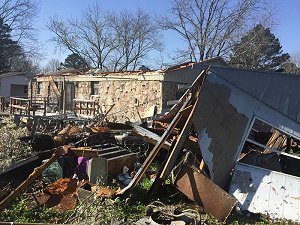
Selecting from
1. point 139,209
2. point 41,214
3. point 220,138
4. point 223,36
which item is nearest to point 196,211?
point 139,209

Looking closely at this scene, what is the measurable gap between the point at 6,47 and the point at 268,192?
46422mm

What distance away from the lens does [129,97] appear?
19234 millimetres

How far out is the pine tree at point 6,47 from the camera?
4524 cm

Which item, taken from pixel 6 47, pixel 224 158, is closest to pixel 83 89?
pixel 224 158

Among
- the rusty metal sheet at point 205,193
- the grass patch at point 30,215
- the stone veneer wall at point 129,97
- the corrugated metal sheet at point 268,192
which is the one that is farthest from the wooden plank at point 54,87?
the corrugated metal sheet at point 268,192

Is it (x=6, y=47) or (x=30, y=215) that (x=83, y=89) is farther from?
(x=6, y=47)

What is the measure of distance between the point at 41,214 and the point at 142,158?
3685 mm

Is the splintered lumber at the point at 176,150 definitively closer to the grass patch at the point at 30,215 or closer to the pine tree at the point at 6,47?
the grass patch at the point at 30,215

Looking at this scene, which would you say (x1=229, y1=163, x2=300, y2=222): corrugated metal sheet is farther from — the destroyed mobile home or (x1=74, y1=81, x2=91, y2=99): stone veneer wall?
(x1=74, y1=81, x2=91, y2=99): stone veneer wall

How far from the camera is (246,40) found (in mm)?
32156

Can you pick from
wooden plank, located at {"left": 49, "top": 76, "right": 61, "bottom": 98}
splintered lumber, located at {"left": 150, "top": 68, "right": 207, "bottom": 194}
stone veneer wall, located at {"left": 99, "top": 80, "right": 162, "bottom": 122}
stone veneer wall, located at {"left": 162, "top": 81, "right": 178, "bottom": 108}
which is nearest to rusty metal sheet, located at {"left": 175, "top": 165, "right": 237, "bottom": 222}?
splintered lumber, located at {"left": 150, "top": 68, "right": 207, "bottom": 194}

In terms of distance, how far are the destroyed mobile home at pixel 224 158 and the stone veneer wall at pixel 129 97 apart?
393 inches

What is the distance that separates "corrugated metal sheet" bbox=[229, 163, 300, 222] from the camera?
5832 millimetres

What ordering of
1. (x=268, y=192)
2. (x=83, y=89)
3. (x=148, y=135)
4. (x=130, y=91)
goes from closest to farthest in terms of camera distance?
(x=268, y=192)
(x=148, y=135)
(x=130, y=91)
(x=83, y=89)
